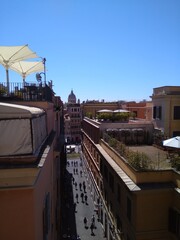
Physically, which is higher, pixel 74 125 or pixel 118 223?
pixel 74 125

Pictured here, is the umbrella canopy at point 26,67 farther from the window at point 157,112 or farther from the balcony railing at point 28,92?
the window at point 157,112

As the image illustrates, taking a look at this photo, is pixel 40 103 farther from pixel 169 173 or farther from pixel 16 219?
pixel 169 173

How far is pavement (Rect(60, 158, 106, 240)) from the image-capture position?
79.8ft

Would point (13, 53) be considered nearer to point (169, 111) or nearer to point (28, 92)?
point (28, 92)

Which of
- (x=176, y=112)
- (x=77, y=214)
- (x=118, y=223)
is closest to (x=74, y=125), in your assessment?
(x=77, y=214)

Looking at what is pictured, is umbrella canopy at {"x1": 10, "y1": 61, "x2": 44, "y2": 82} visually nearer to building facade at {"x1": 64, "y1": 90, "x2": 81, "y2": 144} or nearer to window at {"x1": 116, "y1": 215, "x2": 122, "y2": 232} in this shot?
window at {"x1": 116, "y1": 215, "x2": 122, "y2": 232}

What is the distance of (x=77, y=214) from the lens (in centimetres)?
2908

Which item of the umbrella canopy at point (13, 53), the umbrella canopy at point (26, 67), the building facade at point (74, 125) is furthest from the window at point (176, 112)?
the building facade at point (74, 125)

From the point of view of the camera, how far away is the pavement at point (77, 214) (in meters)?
24.3

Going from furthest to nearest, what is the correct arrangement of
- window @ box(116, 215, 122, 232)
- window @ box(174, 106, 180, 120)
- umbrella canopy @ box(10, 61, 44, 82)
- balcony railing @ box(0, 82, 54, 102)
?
window @ box(174, 106, 180, 120), umbrella canopy @ box(10, 61, 44, 82), window @ box(116, 215, 122, 232), balcony railing @ box(0, 82, 54, 102)

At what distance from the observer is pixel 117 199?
1834 cm

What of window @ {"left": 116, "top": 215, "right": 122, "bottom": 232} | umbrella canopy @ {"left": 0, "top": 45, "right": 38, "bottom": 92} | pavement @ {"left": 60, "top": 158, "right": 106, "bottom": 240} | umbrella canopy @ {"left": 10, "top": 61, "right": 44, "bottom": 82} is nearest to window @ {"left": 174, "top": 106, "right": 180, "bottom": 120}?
window @ {"left": 116, "top": 215, "right": 122, "bottom": 232}

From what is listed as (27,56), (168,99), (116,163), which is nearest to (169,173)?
(116,163)

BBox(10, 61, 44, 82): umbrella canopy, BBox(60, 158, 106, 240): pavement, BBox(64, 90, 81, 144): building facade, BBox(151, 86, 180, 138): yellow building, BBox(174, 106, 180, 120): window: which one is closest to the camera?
BBox(10, 61, 44, 82): umbrella canopy
